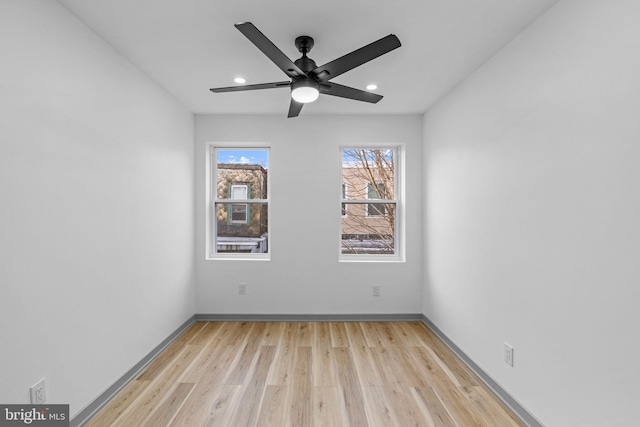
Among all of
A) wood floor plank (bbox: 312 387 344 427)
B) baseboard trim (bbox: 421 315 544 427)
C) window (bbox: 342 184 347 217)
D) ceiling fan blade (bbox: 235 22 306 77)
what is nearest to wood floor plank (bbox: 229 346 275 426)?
wood floor plank (bbox: 312 387 344 427)

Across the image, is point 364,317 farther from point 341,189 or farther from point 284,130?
point 284,130

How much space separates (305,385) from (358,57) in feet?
7.63

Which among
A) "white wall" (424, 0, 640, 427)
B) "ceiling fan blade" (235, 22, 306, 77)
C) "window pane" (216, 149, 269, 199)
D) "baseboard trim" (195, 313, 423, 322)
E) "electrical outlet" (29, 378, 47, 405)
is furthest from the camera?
"window pane" (216, 149, 269, 199)

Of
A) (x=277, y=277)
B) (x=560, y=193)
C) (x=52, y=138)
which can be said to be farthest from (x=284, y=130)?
(x=560, y=193)

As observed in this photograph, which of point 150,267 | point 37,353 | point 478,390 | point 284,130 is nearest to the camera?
point 37,353

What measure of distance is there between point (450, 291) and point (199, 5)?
10.1ft

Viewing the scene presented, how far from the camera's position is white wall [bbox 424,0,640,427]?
4.44 ft

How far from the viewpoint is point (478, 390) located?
89.7 inches

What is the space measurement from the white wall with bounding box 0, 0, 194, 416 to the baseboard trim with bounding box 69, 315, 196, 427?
0.06 meters

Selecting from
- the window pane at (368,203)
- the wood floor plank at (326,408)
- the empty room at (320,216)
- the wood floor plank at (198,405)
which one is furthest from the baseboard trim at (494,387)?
the wood floor plank at (198,405)

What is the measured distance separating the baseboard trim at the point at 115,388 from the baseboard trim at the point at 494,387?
2.79 metres

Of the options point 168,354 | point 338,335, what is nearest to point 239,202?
point 168,354

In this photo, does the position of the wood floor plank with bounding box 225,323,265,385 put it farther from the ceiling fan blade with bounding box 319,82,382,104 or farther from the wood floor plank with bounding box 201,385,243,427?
the ceiling fan blade with bounding box 319,82,382,104

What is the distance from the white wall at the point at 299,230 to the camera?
12.0 ft
